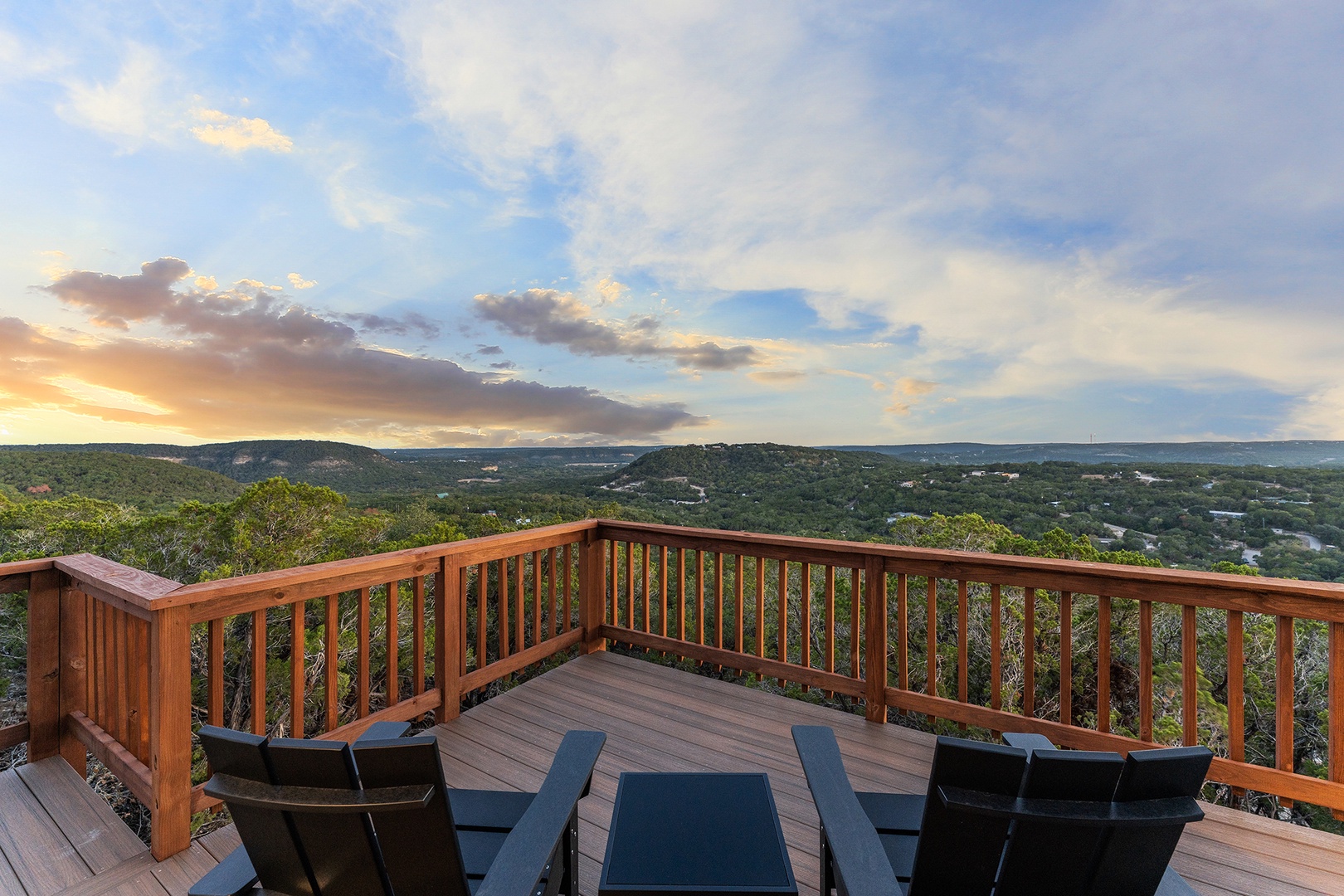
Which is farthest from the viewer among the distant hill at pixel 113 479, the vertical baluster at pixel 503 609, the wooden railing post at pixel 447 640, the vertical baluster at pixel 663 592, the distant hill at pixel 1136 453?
the distant hill at pixel 113 479

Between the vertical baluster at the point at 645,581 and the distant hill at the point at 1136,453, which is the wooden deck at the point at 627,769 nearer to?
the vertical baluster at the point at 645,581

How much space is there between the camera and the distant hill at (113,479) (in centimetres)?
1259

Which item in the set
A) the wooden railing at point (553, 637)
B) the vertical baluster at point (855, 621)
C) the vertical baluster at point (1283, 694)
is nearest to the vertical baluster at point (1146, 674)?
the wooden railing at point (553, 637)

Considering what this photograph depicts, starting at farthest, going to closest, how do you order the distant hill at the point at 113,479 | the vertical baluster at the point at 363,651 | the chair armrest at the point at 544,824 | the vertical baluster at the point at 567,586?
1. the distant hill at the point at 113,479
2. the vertical baluster at the point at 567,586
3. the vertical baluster at the point at 363,651
4. the chair armrest at the point at 544,824

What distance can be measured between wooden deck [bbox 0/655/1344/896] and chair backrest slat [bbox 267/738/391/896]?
3.21 ft

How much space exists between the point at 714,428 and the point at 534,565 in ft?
25.7

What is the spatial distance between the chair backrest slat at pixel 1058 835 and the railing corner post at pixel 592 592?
3266 mm

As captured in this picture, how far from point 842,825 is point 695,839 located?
41 centimetres

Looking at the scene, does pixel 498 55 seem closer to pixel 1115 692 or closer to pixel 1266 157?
pixel 1266 157

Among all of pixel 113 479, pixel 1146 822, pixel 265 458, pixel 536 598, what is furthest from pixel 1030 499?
pixel 113 479

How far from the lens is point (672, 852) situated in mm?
1340

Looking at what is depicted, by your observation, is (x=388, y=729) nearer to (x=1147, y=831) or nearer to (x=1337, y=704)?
(x=1147, y=831)

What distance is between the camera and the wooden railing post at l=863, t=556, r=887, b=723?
9.88 ft

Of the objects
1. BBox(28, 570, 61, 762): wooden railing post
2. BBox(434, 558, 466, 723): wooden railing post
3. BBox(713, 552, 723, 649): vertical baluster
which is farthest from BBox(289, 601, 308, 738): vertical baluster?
BBox(713, 552, 723, 649): vertical baluster
